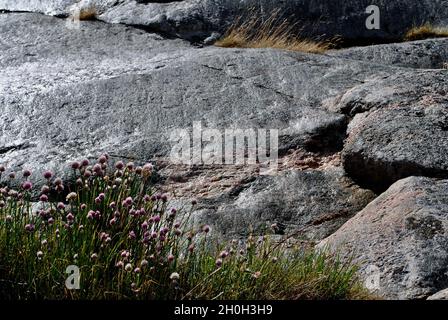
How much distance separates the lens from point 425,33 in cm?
1373

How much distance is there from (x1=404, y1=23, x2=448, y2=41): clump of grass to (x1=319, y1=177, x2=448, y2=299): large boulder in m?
6.10

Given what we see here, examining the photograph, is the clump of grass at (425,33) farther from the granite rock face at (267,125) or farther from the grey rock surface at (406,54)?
the granite rock face at (267,125)

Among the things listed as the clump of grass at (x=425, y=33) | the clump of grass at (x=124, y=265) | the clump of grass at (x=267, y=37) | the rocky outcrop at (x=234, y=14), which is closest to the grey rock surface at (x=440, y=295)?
the clump of grass at (x=124, y=265)

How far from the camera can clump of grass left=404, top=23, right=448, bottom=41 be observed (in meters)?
13.7

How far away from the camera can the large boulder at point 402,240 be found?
22.3ft

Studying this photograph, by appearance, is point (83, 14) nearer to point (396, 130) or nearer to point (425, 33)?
point (425, 33)

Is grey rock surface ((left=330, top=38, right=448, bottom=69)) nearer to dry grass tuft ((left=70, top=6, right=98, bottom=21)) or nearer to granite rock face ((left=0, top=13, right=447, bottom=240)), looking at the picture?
granite rock face ((left=0, top=13, right=447, bottom=240))

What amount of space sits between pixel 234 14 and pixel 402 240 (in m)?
6.57

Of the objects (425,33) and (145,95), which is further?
(425,33)

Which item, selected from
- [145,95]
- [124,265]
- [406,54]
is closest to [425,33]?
[406,54]

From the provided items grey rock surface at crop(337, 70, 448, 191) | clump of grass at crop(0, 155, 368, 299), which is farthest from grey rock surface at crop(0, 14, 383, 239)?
clump of grass at crop(0, 155, 368, 299)

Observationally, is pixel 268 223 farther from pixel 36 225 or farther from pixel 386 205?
pixel 36 225

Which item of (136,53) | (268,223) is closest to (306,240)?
(268,223)

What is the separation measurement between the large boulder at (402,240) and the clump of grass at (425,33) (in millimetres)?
6104
